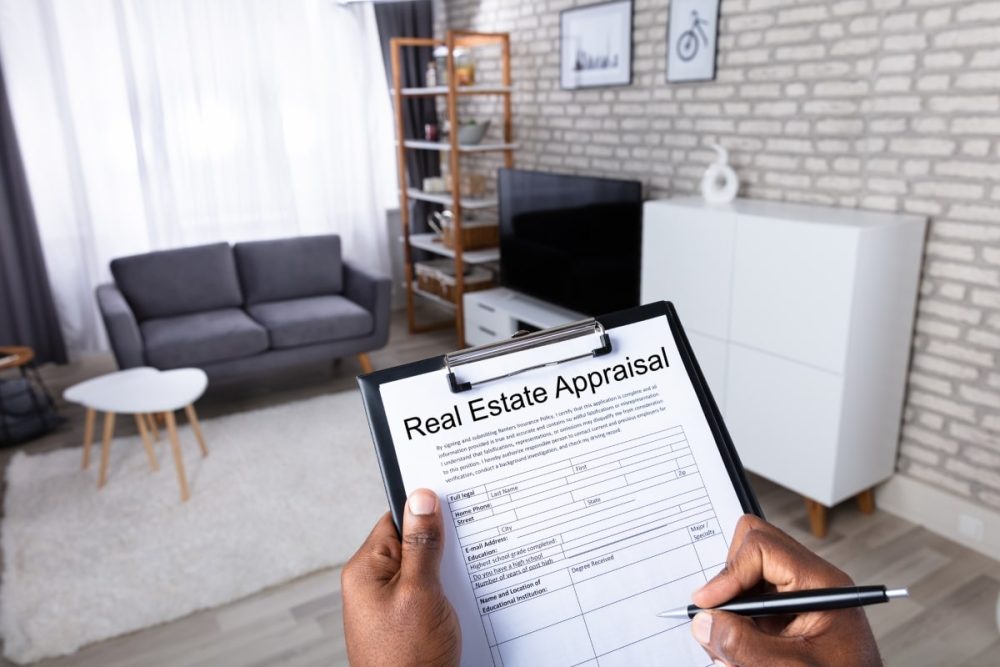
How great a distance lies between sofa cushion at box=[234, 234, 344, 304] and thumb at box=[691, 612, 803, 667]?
4.14m

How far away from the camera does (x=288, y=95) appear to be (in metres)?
5.00

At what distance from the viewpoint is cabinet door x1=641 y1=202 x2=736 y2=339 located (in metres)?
2.75

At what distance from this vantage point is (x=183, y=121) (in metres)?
4.71

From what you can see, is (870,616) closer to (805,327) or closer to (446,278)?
(805,327)

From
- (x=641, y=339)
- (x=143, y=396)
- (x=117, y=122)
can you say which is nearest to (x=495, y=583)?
(x=641, y=339)

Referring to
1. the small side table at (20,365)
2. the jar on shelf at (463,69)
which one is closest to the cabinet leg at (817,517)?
the jar on shelf at (463,69)

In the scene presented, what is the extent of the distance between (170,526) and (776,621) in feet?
8.61

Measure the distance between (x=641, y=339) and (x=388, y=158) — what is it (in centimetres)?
494

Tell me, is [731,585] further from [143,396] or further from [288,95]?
[288,95]

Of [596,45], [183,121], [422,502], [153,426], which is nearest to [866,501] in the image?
[596,45]

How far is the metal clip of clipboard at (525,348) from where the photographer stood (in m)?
0.74

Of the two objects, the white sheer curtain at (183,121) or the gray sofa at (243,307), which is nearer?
the gray sofa at (243,307)

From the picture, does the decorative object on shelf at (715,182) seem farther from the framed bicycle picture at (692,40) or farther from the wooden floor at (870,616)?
the wooden floor at (870,616)

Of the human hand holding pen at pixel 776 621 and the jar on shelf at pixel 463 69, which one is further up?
the jar on shelf at pixel 463 69
